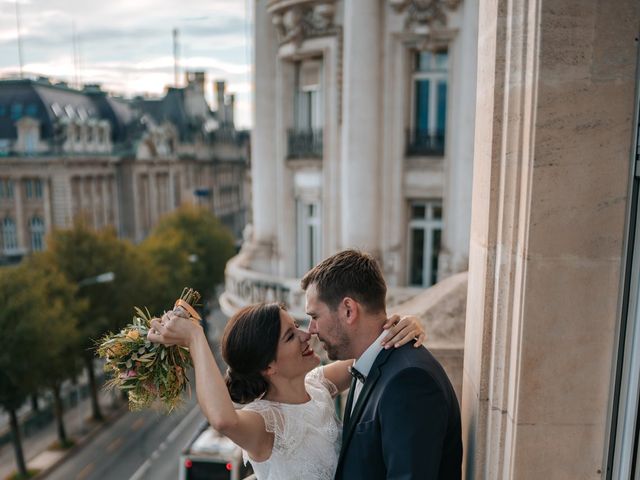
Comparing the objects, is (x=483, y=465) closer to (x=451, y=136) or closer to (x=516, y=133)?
(x=516, y=133)

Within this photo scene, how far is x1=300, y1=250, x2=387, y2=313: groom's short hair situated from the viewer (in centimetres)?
319

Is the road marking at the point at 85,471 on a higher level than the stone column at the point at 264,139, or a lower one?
lower

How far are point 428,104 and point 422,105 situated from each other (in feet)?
0.54

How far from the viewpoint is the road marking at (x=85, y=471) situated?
25469mm

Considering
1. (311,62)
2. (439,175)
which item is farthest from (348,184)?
(311,62)

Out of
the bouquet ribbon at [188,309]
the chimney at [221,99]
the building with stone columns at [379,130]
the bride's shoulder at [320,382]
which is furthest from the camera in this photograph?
the chimney at [221,99]

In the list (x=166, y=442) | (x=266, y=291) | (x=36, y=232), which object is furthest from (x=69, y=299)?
(x=36, y=232)

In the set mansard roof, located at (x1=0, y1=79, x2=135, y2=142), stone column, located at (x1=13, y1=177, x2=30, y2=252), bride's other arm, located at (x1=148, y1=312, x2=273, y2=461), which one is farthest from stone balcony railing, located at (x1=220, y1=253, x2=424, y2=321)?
mansard roof, located at (x1=0, y1=79, x2=135, y2=142)

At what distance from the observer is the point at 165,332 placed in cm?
324

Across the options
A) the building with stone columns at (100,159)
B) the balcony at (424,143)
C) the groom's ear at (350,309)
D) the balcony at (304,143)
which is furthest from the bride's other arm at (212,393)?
the building with stone columns at (100,159)

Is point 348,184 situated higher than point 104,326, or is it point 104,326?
point 348,184

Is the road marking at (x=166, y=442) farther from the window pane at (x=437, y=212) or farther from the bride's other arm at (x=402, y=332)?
the bride's other arm at (x=402, y=332)

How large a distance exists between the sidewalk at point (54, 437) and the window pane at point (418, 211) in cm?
1587

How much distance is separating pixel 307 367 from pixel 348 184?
13.6m
